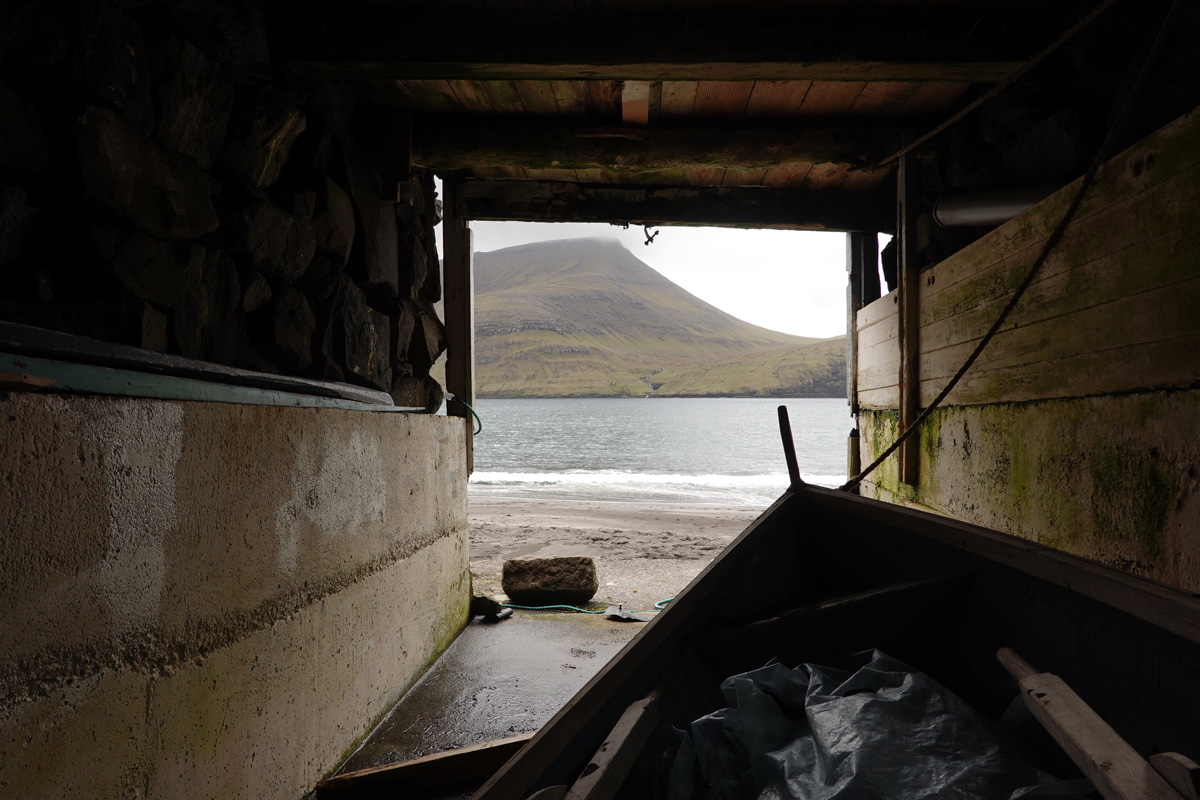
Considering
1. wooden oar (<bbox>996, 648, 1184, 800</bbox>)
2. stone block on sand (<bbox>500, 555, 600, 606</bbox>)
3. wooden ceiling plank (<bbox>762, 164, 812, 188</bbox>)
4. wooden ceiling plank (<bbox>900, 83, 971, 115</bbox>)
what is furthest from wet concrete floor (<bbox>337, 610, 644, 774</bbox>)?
wooden ceiling plank (<bbox>900, 83, 971, 115</bbox>)

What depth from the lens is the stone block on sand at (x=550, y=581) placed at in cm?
527

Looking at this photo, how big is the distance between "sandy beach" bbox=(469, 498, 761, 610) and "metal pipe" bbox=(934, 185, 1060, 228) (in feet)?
12.0

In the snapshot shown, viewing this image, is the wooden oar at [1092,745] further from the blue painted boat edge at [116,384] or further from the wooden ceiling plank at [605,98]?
the wooden ceiling plank at [605,98]

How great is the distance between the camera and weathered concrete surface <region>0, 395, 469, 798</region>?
1355mm

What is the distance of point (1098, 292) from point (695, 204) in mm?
2859

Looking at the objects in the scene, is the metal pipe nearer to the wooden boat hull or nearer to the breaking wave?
the wooden boat hull

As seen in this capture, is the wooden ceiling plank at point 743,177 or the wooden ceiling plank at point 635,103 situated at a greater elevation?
the wooden ceiling plank at point 743,177

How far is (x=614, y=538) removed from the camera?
31.9 ft

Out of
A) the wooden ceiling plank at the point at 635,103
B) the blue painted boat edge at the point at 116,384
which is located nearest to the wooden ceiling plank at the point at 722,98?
the wooden ceiling plank at the point at 635,103

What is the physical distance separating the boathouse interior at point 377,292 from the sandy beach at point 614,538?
8.38 feet

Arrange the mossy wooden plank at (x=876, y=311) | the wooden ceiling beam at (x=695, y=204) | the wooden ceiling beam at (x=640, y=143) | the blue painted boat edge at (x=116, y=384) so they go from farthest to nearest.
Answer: the wooden ceiling beam at (x=695, y=204) < the mossy wooden plank at (x=876, y=311) < the wooden ceiling beam at (x=640, y=143) < the blue painted boat edge at (x=116, y=384)

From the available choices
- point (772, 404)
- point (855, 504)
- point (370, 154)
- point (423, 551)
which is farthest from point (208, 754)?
point (772, 404)

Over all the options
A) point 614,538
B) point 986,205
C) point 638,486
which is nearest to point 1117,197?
point 986,205

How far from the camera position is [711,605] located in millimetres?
2143
